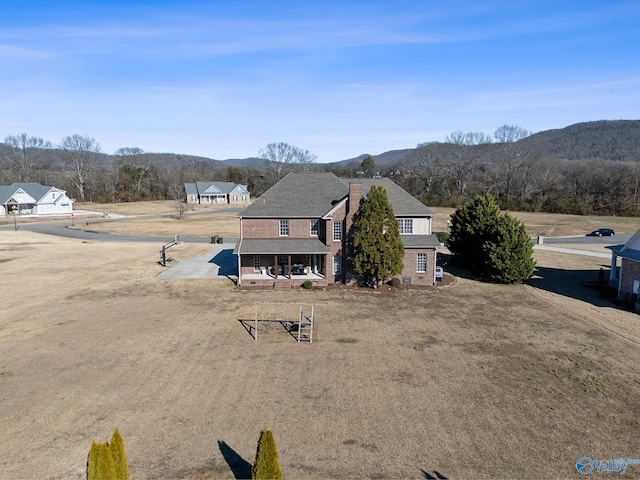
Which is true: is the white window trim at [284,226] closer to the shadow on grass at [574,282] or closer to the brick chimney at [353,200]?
the brick chimney at [353,200]

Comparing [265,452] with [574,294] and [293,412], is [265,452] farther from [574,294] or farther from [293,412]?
[574,294]

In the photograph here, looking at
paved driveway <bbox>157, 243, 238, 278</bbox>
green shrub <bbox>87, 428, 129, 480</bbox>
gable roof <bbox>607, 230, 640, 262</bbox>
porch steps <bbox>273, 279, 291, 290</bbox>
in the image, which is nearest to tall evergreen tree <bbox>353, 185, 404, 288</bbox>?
porch steps <bbox>273, 279, 291, 290</bbox>

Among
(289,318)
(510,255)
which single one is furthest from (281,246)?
(510,255)

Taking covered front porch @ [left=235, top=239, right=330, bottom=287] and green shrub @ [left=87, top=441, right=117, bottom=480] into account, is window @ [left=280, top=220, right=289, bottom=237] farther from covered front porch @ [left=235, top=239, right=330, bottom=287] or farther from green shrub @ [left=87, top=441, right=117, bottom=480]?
green shrub @ [left=87, top=441, right=117, bottom=480]

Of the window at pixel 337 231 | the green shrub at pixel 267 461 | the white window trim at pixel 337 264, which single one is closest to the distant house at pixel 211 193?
the window at pixel 337 231

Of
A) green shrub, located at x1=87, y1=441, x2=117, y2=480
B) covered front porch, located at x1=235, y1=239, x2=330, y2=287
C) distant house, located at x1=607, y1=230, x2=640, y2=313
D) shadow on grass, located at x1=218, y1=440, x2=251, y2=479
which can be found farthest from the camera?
covered front porch, located at x1=235, y1=239, x2=330, y2=287

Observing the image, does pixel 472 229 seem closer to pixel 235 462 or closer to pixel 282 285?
pixel 282 285
